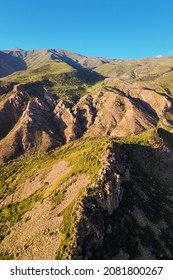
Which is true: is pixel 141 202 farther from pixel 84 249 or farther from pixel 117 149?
pixel 84 249

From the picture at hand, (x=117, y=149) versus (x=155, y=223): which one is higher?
(x=117, y=149)

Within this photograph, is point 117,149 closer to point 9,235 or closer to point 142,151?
point 142,151
